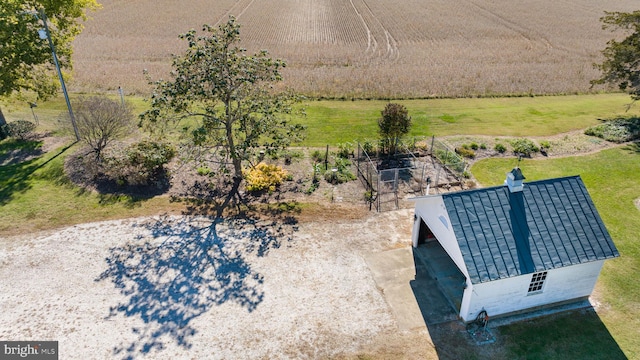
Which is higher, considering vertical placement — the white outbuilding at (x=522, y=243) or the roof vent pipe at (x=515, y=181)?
the roof vent pipe at (x=515, y=181)

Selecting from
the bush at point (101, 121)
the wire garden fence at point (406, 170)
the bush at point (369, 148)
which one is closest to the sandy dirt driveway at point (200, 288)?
the wire garden fence at point (406, 170)

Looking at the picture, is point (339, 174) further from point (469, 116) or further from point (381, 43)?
point (381, 43)

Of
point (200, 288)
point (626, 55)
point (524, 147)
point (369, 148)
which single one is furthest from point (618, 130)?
point (200, 288)

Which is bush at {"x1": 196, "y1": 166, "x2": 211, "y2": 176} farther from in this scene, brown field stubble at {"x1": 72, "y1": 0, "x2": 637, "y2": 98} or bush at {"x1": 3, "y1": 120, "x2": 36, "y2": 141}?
brown field stubble at {"x1": 72, "y1": 0, "x2": 637, "y2": 98}

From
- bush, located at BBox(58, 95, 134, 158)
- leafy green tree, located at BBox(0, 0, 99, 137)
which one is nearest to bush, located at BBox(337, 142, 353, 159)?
bush, located at BBox(58, 95, 134, 158)

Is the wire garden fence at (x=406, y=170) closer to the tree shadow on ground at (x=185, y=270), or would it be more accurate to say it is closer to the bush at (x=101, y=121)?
the tree shadow on ground at (x=185, y=270)

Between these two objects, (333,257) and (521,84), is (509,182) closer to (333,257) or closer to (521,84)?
(333,257)
